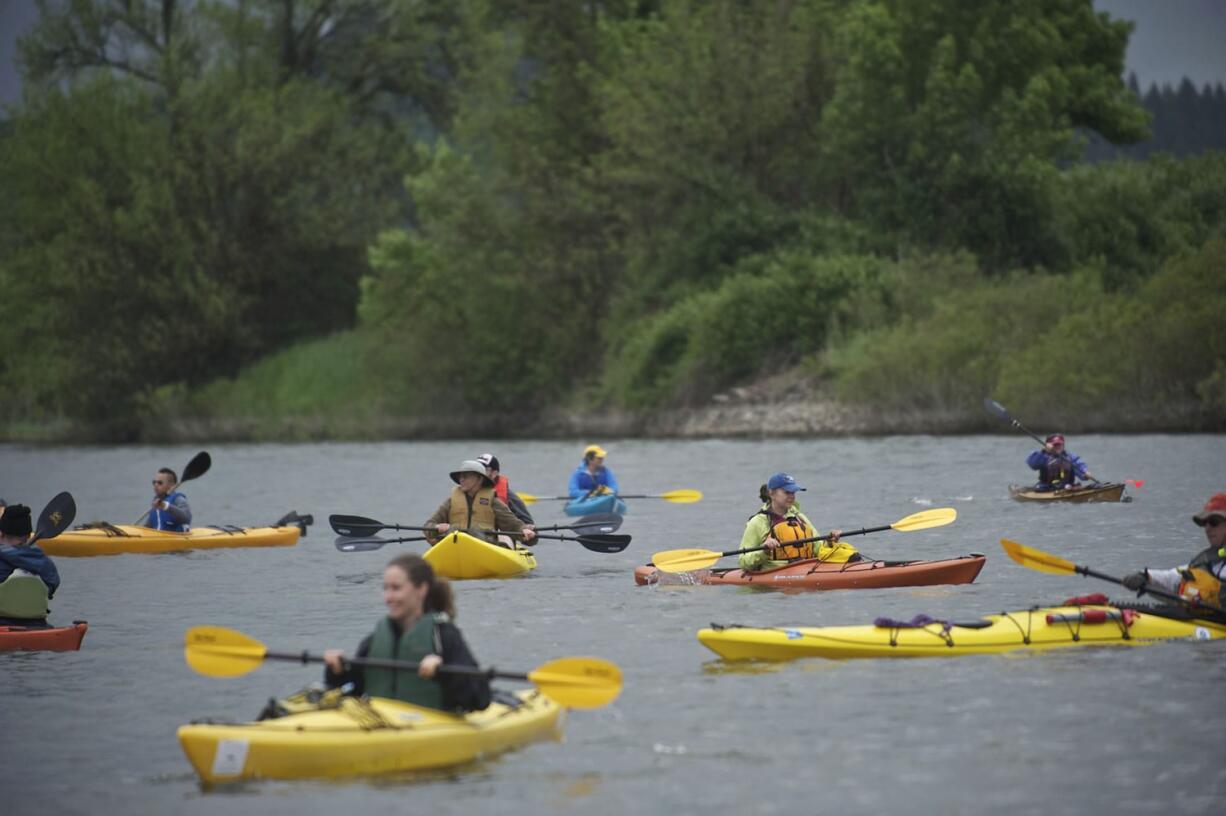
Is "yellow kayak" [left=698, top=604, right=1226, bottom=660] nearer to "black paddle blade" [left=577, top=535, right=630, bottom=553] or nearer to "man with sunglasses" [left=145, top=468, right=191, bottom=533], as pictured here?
"black paddle blade" [left=577, top=535, right=630, bottom=553]

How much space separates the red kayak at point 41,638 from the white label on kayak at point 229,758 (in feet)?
15.3

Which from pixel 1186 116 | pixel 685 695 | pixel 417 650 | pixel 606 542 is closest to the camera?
pixel 417 650

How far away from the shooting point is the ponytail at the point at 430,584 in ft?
30.3

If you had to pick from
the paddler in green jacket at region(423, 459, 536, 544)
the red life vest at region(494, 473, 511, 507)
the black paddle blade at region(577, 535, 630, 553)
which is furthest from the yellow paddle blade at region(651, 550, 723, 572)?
the red life vest at region(494, 473, 511, 507)

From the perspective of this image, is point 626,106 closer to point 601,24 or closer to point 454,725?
point 601,24

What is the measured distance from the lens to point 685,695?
1154 cm

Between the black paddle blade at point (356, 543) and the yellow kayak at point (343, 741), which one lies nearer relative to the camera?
the yellow kayak at point (343, 741)

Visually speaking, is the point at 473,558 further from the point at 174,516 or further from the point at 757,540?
the point at 174,516

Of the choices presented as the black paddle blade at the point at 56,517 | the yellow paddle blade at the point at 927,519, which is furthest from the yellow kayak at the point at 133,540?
the yellow paddle blade at the point at 927,519

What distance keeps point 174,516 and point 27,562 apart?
7.81 metres

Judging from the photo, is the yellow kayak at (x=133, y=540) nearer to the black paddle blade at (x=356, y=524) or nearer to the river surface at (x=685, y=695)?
the river surface at (x=685, y=695)

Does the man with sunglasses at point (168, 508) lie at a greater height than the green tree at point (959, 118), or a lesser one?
lesser

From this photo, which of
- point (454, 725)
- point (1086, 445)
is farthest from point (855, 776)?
point (1086, 445)

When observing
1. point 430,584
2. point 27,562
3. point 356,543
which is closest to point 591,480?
point 356,543
